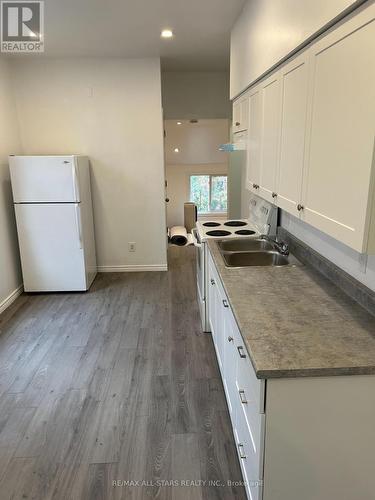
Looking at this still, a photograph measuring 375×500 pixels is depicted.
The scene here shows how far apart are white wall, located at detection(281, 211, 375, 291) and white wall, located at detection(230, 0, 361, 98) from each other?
1.00m

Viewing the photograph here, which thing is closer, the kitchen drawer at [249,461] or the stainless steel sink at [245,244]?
the kitchen drawer at [249,461]

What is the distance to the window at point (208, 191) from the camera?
12234mm

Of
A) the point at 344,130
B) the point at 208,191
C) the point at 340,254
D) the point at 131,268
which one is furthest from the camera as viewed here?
the point at 208,191

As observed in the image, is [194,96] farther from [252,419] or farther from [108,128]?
[252,419]

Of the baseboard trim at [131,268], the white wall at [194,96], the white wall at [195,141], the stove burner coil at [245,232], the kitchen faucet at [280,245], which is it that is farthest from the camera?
the white wall at [195,141]

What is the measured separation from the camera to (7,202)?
410cm

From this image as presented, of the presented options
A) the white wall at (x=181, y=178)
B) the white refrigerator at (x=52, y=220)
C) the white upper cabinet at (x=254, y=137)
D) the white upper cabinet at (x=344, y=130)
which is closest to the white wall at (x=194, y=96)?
the white refrigerator at (x=52, y=220)

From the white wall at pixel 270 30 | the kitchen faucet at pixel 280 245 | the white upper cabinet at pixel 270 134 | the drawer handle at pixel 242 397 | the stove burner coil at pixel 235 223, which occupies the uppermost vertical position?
the white wall at pixel 270 30

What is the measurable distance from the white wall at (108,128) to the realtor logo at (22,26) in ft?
1.85

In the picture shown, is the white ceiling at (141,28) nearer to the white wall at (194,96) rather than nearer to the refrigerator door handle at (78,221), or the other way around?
the white wall at (194,96)

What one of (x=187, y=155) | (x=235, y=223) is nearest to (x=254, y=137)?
(x=235, y=223)

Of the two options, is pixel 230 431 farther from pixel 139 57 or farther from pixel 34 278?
pixel 139 57

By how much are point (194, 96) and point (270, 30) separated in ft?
10.9

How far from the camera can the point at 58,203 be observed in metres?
4.01
